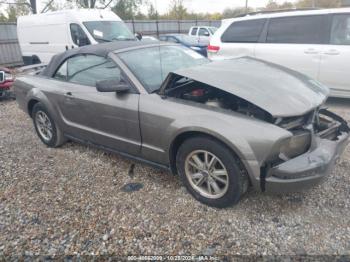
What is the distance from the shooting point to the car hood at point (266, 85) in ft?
7.93

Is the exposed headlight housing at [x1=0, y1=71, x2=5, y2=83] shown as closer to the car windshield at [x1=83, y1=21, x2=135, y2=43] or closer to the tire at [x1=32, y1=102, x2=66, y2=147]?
the car windshield at [x1=83, y1=21, x2=135, y2=43]

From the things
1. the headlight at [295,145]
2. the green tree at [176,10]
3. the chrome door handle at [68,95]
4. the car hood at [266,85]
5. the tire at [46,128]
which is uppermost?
the green tree at [176,10]

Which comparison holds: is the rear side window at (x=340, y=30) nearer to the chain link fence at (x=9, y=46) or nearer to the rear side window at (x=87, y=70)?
the rear side window at (x=87, y=70)

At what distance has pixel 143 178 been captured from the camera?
3.31 meters

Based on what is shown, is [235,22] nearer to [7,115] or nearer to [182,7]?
[7,115]

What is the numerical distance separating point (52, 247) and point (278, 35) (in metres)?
5.35

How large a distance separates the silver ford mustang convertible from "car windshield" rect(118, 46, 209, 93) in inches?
0.5

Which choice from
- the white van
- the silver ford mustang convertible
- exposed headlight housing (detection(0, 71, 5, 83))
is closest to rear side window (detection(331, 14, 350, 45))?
the silver ford mustang convertible

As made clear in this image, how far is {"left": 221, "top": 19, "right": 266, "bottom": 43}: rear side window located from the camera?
5918 millimetres

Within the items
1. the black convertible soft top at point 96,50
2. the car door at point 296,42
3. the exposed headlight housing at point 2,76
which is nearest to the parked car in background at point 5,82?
the exposed headlight housing at point 2,76

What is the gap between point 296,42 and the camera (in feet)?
18.2

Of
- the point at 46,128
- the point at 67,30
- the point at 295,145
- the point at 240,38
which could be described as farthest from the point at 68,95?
the point at 67,30

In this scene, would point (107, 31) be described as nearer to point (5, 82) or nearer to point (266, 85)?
point (5, 82)

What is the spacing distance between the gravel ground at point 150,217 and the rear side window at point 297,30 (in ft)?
8.96
